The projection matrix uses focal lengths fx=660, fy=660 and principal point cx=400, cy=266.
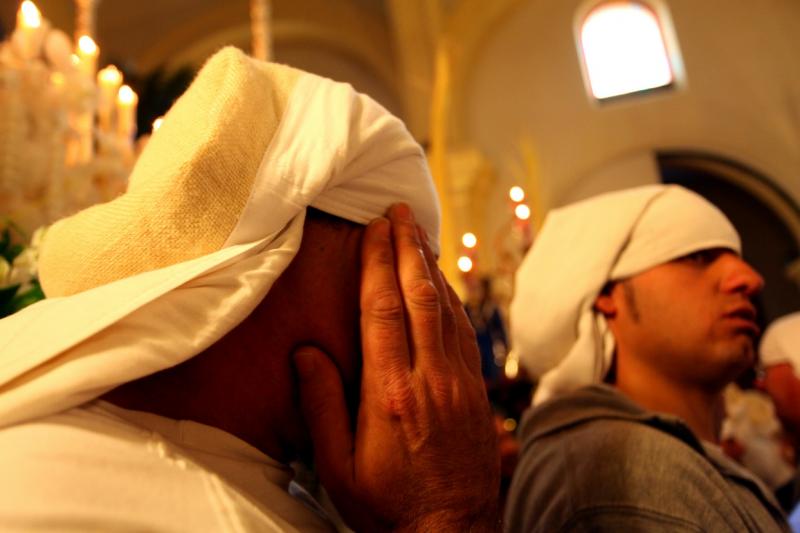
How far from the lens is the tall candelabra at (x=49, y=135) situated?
1673 mm

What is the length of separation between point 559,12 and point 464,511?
28.5ft

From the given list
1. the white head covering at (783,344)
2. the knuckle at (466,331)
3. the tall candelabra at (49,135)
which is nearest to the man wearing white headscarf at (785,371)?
the white head covering at (783,344)

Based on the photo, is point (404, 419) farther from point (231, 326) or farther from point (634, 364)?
point (634, 364)

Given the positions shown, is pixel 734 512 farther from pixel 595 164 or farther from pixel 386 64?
pixel 386 64

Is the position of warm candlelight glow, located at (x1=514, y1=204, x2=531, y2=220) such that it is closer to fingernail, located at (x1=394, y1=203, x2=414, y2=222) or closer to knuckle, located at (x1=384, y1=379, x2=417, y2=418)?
fingernail, located at (x1=394, y1=203, x2=414, y2=222)

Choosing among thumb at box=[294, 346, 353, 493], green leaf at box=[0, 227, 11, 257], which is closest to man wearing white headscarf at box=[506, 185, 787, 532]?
thumb at box=[294, 346, 353, 493]

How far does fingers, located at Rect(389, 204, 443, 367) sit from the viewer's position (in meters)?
0.79

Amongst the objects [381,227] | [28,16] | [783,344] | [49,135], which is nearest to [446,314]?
[381,227]

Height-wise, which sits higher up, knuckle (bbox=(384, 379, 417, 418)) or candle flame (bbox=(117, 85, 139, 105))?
candle flame (bbox=(117, 85, 139, 105))

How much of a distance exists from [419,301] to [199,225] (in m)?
0.27

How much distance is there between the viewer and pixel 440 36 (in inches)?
306

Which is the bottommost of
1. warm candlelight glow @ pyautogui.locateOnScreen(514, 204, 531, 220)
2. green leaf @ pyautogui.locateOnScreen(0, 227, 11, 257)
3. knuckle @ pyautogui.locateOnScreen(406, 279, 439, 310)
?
warm candlelight glow @ pyautogui.locateOnScreen(514, 204, 531, 220)

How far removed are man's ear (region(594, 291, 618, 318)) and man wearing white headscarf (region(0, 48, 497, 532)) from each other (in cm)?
86

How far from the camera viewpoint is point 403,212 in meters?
0.88
